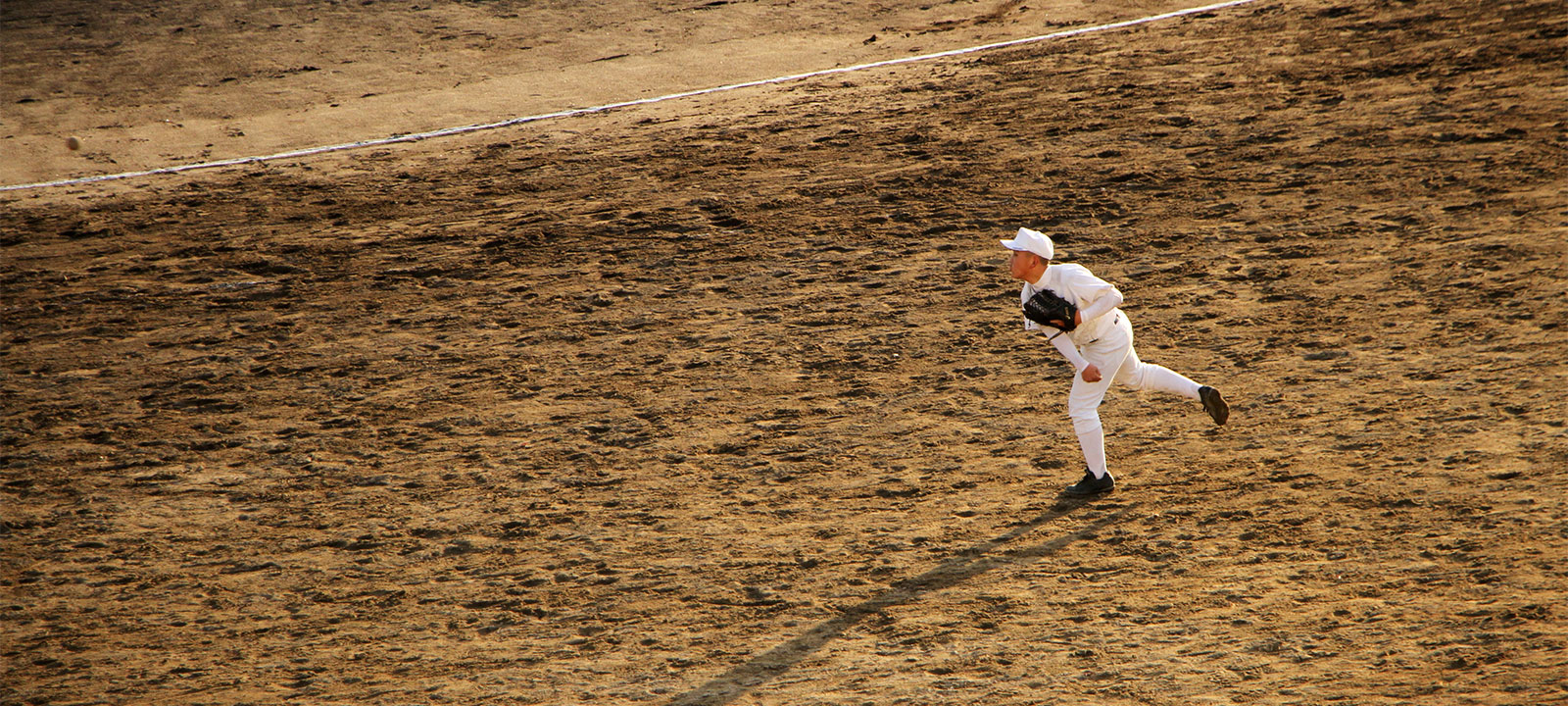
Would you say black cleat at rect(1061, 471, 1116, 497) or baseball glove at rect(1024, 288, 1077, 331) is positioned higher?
baseball glove at rect(1024, 288, 1077, 331)

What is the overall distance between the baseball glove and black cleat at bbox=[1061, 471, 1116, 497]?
92 centimetres

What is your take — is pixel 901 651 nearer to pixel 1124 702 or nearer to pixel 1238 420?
pixel 1124 702

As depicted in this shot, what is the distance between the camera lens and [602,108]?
38.1ft

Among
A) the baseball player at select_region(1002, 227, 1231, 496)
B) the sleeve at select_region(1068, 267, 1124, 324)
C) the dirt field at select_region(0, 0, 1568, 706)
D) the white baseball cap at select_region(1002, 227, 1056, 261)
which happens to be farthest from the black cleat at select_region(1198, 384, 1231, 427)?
the white baseball cap at select_region(1002, 227, 1056, 261)

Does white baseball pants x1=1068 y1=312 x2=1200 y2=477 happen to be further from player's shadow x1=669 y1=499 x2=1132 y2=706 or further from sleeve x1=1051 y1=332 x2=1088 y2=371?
player's shadow x1=669 y1=499 x2=1132 y2=706

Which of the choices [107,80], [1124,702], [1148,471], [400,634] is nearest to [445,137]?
[107,80]

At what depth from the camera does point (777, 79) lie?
471 inches

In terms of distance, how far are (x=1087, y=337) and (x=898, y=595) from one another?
5.80 feet

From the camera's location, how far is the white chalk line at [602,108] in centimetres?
1088

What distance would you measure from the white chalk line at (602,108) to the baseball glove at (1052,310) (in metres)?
6.37

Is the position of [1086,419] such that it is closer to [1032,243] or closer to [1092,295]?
[1092,295]

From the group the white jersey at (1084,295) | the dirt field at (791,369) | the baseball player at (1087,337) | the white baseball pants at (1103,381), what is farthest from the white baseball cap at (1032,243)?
the dirt field at (791,369)

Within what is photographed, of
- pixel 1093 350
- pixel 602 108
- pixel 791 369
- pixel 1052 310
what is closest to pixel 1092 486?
pixel 1093 350

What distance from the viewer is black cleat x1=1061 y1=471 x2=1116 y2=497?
6.42 m
